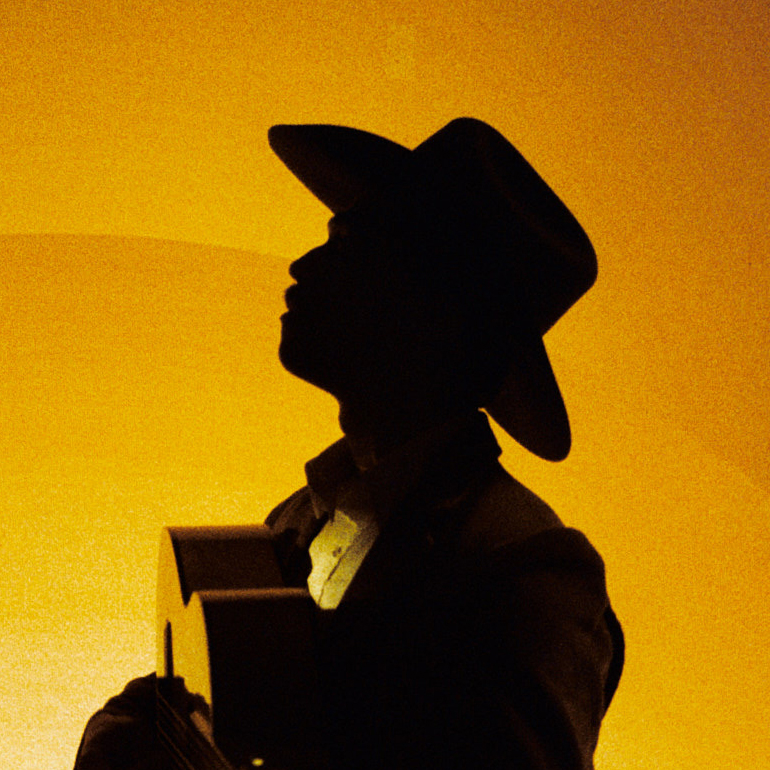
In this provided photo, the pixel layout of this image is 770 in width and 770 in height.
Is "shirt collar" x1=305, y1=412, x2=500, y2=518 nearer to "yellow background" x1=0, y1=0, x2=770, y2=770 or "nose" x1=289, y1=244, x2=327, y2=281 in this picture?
"nose" x1=289, y1=244, x2=327, y2=281

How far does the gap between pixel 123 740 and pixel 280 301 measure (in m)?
1.63

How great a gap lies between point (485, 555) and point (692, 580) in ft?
4.83

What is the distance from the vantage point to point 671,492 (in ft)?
7.45

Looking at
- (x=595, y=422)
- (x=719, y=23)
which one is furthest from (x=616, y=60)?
(x=595, y=422)

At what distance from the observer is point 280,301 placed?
8.39 ft

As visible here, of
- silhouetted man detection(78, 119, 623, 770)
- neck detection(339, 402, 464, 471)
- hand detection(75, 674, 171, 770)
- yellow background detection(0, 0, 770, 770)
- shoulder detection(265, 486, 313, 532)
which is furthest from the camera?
yellow background detection(0, 0, 770, 770)

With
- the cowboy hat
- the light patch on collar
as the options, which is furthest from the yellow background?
the light patch on collar

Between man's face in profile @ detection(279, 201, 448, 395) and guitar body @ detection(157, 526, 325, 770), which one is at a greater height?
man's face in profile @ detection(279, 201, 448, 395)

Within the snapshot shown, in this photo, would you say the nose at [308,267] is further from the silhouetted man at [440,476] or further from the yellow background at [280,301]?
the yellow background at [280,301]

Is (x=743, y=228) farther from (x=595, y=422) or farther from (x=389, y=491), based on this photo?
(x=389, y=491)

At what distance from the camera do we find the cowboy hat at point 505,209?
1.05m

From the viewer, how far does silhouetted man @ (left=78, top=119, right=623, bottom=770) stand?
2.89ft

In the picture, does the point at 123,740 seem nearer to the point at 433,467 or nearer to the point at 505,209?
the point at 433,467

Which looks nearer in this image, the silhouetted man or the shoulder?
the silhouetted man
